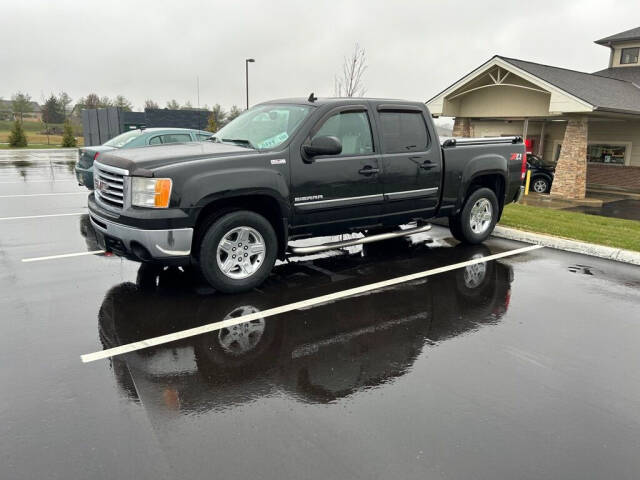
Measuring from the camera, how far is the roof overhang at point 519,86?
1522 cm

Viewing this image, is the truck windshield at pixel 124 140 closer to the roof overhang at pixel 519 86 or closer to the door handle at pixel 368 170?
the door handle at pixel 368 170

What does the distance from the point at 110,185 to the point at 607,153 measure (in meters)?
21.6

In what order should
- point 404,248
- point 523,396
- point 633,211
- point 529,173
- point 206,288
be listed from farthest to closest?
point 529,173, point 633,211, point 404,248, point 206,288, point 523,396

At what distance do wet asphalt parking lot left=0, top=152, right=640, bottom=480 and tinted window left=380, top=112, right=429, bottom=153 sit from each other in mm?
1648

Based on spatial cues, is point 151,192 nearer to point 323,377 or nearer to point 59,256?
point 323,377

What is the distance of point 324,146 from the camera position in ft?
18.6

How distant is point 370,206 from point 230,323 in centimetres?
255

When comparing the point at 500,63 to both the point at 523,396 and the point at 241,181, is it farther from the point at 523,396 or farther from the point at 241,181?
the point at 523,396

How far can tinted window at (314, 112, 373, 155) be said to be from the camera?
6.20 metres

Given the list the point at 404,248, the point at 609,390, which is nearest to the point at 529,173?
the point at 404,248

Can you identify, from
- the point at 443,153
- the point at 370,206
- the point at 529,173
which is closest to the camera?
the point at 370,206

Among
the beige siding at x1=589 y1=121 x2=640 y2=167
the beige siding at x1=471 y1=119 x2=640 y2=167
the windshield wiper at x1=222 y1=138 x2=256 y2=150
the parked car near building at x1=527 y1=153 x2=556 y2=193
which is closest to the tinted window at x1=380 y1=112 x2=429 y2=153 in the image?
the windshield wiper at x1=222 y1=138 x2=256 y2=150

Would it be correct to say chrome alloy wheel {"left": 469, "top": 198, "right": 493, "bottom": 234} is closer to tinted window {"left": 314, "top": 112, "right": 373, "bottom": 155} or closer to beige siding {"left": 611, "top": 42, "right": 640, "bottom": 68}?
tinted window {"left": 314, "top": 112, "right": 373, "bottom": 155}

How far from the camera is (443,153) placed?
7.31 m
